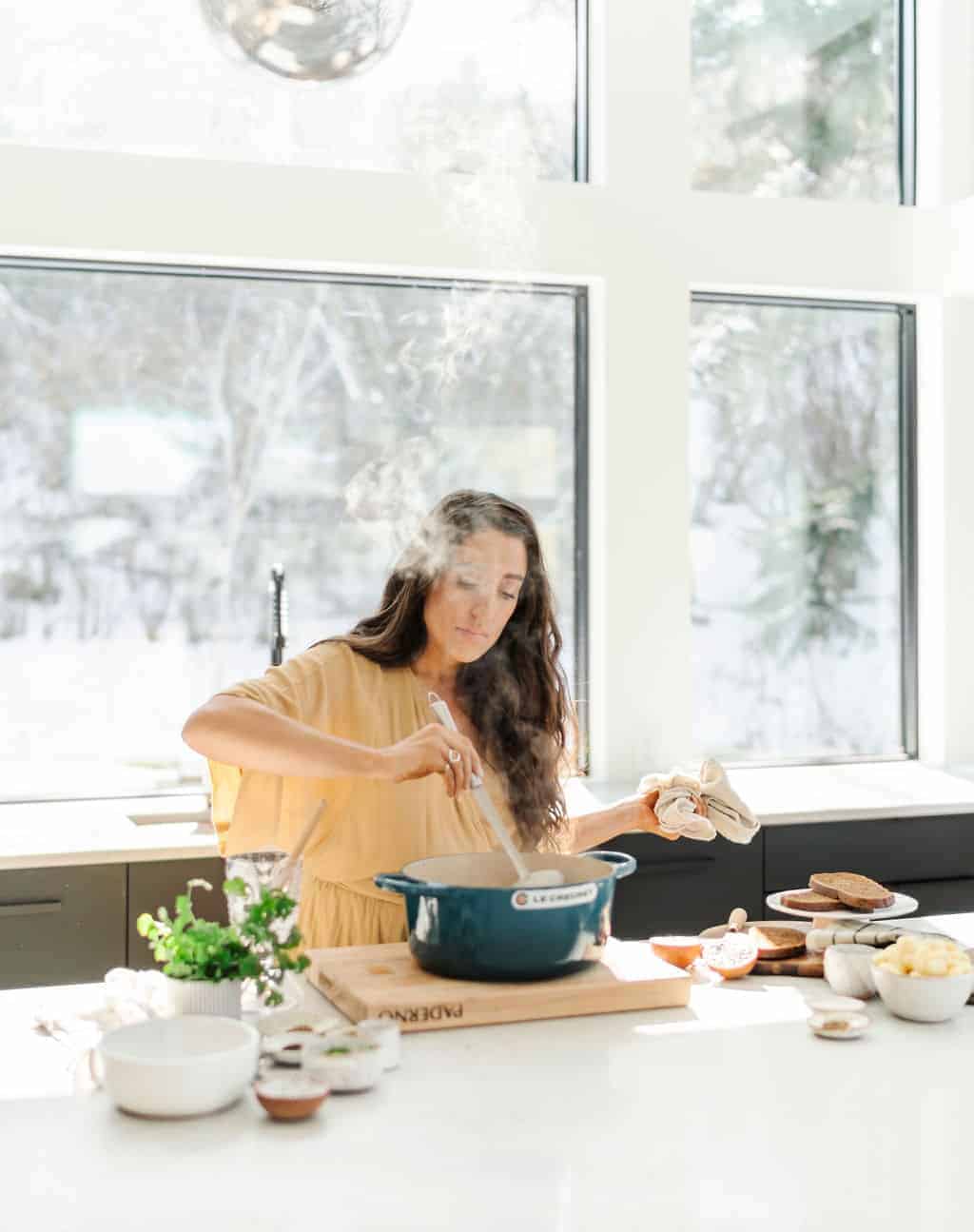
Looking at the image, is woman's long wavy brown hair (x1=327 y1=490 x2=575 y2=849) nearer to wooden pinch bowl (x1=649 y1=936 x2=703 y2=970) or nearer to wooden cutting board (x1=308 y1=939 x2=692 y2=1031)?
wooden pinch bowl (x1=649 y1=936 x2=703 y2=970)

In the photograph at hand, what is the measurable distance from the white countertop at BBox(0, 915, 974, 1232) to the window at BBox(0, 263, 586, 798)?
2046mm

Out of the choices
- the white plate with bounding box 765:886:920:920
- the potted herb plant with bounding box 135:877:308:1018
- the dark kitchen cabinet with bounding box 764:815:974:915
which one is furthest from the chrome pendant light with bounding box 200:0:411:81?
the dark kitchen cabinet with bounding box 764:815:974:915

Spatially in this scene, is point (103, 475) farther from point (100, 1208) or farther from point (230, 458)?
point (100, 1208)

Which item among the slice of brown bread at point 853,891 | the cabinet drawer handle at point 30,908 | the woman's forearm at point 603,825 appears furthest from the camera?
the cabinet drawer handle at point 30,908

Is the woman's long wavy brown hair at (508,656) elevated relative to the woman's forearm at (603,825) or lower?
elevated

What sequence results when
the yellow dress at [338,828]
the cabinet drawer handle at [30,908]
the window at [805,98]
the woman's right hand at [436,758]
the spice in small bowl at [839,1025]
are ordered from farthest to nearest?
the window at [805,98], the cabinet drawer handle at [30,908], the yellow dress at [338,828], the woman's right hand at [436,758], the spice in small bowl at [839,1025]

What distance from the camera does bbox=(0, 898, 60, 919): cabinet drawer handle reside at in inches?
106

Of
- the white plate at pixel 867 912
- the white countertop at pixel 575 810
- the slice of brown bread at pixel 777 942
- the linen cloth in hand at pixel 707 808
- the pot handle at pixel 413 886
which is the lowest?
the white countertop at pixel 575 810

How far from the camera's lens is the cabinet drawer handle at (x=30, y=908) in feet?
8.80

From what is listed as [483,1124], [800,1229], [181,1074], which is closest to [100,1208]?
[181,1074]

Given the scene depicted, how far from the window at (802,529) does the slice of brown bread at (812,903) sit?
204 centimetres

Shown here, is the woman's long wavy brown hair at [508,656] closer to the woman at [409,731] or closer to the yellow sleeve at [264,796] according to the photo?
the woman at [409,731]

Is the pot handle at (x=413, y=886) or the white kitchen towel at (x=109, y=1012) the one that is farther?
the pot handle at (x=413, y=886)

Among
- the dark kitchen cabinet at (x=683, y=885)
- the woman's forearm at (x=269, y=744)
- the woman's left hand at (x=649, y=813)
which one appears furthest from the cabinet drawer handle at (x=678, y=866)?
the woman's forearm at (x=269, y=744)
